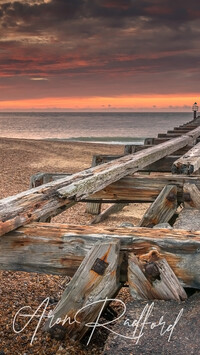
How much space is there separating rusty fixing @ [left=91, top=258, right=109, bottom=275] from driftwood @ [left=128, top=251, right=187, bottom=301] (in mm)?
141

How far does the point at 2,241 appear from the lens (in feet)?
8.49

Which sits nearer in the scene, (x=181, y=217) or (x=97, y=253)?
(x=97, y=253)

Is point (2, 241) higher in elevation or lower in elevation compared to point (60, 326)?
higher

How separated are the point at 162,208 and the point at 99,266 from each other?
2.29 m

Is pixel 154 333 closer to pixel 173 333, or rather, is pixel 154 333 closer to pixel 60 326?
pixel 173 333

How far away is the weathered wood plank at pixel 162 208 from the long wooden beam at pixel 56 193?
0.56 meters

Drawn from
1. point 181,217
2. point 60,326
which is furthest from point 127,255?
point 181,217

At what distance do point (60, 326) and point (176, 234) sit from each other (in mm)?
870

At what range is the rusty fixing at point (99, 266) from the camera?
2355mm

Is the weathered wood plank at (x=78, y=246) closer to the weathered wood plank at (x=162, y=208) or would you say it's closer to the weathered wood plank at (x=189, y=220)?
the weathered wood plank at (x=189, y=220)

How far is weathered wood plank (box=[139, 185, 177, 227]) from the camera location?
14.7 ft

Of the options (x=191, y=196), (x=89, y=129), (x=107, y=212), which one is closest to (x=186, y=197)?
(x=191, y=196)

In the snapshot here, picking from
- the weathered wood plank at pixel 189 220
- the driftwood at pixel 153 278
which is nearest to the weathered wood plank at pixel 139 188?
the weathered wood plank at pixel 189 220

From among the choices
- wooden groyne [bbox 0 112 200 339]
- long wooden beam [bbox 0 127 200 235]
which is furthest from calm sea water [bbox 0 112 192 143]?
wooden groyne [bbox 0 112 200 339]
